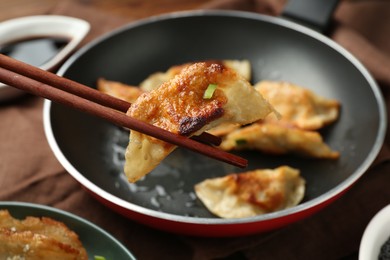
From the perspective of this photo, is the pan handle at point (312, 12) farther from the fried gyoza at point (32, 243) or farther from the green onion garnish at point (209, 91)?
the fried gyoza at point (32, 243)

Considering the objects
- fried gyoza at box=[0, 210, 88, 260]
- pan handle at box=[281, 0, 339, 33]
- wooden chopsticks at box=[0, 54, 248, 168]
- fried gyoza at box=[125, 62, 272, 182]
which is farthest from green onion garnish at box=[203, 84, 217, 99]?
pan handle at box=[281, 0, 339, 33]

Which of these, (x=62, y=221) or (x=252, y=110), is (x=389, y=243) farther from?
(x=62, y=221)

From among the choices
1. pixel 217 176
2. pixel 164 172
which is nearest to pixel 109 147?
pixel 164 172

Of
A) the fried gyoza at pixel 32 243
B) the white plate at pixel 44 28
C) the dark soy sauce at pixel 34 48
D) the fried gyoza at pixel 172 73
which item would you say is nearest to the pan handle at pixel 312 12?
the fried gyoza at pixel 172 73

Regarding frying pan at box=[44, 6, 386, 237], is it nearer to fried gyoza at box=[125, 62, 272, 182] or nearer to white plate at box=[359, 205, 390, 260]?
white plate at box=[359, 205, 390, 260]

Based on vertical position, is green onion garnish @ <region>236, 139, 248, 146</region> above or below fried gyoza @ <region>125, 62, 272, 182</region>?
below

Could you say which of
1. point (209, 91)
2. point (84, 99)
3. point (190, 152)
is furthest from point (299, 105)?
point (84, 99)

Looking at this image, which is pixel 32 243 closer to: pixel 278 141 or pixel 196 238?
pixel 196 238
